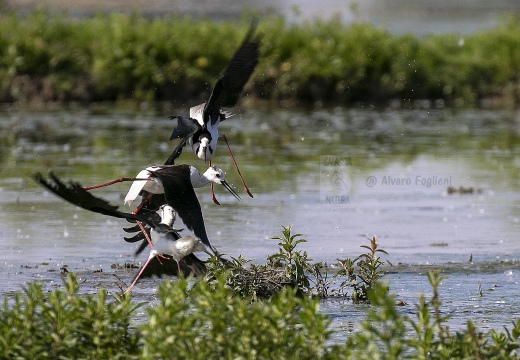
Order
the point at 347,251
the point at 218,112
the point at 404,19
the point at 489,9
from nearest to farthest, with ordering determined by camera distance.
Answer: the point at 218,112
the point at 347,251
the point at 404,19
the point at 489,9

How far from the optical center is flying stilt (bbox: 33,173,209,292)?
22.4 ft

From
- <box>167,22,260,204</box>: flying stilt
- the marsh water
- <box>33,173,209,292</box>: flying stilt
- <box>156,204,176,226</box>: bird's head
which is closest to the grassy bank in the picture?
the marsh water

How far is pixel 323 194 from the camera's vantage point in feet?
40.6

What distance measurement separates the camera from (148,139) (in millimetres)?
16391

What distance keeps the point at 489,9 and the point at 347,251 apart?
36.8 metres

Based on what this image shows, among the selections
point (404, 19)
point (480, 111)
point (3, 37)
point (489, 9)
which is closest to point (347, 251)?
point (480, 111)

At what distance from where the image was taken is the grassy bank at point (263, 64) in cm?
1986

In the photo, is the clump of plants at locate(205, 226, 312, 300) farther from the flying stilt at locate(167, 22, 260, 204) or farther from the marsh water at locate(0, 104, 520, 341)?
the flying stilt at locate(167, 22, 260, 204)

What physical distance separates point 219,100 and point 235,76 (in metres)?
0.22

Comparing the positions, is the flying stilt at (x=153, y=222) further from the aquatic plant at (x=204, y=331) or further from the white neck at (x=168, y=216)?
the aquatic plant at (x=204, y=331)

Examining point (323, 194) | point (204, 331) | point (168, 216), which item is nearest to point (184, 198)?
point (168, 216)

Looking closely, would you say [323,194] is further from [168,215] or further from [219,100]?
[168,215]

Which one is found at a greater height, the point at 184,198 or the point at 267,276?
the point at 184,198

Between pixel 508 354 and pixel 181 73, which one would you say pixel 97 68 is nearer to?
pixel 181 73
